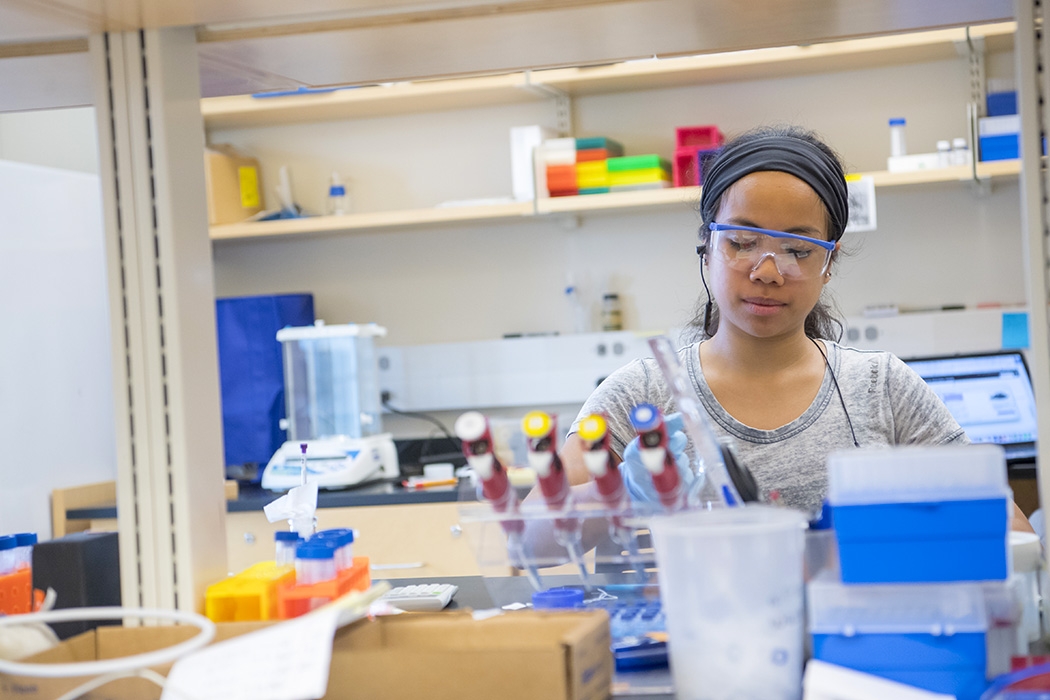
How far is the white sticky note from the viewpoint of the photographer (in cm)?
71

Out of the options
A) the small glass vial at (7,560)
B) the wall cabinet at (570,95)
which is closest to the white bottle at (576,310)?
the wall cabinet at (570,95)

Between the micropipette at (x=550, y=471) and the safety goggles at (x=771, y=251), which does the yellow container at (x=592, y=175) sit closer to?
the safety goggles at (x=771, y=251)

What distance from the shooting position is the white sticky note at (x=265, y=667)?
2.34ft

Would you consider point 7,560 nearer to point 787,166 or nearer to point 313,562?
point 313,562

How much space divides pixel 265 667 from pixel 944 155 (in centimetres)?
278

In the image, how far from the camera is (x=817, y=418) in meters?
1.52

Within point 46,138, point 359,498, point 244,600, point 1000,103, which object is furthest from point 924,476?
point 46,138

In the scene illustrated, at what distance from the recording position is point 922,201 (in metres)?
3.26

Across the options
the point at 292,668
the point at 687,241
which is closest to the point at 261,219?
the point at 687,241

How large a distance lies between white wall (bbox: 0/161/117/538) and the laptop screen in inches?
91.4

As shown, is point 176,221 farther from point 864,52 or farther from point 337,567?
point 864,52

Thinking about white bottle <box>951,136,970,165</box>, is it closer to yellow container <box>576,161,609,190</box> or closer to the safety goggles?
yellow container <box>576,161,609,190</box>

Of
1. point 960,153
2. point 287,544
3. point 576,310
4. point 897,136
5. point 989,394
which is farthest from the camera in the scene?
point 576,310

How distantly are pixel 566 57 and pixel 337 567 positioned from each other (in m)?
0.65
